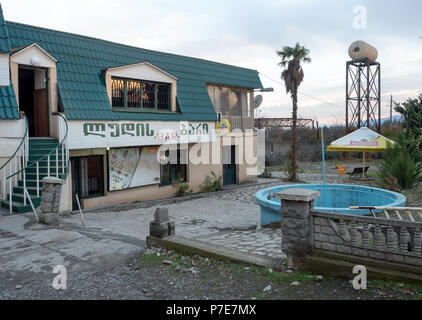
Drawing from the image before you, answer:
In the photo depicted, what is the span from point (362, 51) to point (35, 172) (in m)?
32.5

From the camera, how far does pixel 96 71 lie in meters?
14.6

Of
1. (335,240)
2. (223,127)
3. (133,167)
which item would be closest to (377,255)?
(335,240)

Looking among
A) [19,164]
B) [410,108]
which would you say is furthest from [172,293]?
[410,108]

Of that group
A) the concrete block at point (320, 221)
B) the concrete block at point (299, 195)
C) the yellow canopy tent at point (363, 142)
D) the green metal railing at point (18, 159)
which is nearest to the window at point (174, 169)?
the green metal railing at point (18, 159)

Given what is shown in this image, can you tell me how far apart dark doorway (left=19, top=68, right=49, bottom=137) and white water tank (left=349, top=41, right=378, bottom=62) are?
3063 centimetres

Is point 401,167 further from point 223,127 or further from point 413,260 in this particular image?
point 413,260

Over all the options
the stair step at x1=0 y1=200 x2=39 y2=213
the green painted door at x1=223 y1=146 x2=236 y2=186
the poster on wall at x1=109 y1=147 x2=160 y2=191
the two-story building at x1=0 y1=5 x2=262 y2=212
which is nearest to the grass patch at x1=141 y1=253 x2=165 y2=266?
the two-story building at x1=0 y1=5 x2=262 y2=212

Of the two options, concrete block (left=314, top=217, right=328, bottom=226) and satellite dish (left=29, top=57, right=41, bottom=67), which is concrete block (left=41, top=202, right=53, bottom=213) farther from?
concrete block (left=314, top=217, right=328, bottom=226)

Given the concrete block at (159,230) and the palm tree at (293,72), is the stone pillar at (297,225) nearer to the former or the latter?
the concrete block at (159,230)

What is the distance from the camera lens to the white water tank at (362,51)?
35.4m
